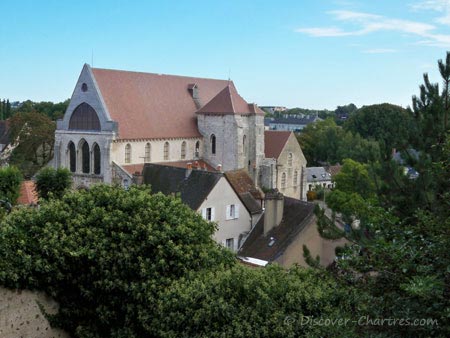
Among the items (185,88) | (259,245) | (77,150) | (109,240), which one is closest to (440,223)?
(109,240)

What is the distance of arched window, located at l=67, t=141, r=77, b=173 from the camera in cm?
3941

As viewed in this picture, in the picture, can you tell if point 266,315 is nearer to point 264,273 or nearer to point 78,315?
point 264,273

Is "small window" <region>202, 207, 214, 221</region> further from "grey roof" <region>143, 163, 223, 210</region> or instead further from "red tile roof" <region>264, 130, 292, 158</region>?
"red tile roof" <region>264, 130, 292, 158</region>

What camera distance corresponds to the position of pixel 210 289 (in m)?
11.9

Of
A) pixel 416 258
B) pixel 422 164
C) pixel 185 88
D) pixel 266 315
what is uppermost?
pixel 185 88

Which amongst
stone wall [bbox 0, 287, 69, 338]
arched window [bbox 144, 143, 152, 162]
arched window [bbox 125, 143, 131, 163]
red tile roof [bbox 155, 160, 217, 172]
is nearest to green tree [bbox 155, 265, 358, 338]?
stone wall [bbox 0, 287, 69, 338]

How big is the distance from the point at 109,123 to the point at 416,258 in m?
31.4

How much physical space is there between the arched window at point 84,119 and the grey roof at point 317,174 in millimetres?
27922

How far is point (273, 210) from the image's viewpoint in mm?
23547

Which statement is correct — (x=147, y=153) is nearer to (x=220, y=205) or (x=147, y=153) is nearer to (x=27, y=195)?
(x=27, y=195)

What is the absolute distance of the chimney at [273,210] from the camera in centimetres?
2350

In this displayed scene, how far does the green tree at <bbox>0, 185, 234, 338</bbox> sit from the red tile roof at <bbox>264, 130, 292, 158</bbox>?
30303 millimetres

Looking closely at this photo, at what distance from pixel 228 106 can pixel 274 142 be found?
21.0ft

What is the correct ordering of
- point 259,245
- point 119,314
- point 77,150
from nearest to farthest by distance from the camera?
point 119,314 → point 259,245 → point 77,150
